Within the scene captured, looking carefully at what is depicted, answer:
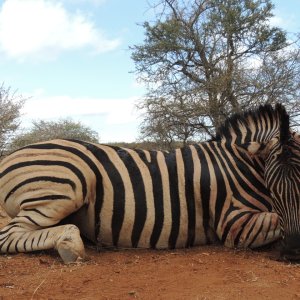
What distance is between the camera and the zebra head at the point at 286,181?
290cm

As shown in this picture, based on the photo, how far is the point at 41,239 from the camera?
3.15 m

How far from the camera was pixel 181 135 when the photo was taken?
48.2ft

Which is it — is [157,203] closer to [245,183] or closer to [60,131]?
[245,183]

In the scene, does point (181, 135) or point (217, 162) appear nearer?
point (217, 162)

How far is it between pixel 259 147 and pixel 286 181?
0.50 metres

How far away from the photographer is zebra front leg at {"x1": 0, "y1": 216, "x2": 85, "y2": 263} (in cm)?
300

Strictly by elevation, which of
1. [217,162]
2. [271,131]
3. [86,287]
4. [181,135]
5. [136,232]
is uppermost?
[181,135]

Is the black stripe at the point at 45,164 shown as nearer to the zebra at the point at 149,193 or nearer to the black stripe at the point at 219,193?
the zebra at the point at 149,193

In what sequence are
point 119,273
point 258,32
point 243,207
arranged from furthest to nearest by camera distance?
point 258,32
point 243,207
point 119,273

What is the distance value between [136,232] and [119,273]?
2.52ft

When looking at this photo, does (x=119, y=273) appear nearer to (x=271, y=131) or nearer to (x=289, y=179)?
(x=289, y=179)

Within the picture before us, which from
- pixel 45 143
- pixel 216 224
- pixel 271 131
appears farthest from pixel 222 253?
pixel 45 143

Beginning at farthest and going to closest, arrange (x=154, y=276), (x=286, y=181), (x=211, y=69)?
(x=211, y=69) → (x=286, y=181) → (x=154, y=276)

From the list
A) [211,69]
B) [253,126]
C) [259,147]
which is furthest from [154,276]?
[211,69]
